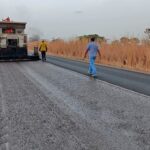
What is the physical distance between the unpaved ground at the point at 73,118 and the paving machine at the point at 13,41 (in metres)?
→ 16.6

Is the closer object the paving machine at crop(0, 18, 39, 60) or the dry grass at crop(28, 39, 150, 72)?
the dry grass at crop(28, 39, 150, 72)

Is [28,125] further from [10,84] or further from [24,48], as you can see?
[24,48]

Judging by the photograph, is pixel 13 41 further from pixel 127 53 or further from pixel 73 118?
pixel 73 118

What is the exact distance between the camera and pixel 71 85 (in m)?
14.7

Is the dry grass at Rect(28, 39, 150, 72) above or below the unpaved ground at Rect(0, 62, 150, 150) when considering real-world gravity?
above

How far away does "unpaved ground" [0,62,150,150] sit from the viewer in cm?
658

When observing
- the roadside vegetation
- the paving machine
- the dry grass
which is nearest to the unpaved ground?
the dry grass

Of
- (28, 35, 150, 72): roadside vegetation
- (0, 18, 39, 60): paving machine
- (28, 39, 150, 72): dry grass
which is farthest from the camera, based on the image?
(0, 18, 39, 60): paving machine

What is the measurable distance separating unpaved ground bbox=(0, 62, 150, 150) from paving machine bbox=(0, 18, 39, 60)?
1659cm

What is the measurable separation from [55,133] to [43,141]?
563 millimetres

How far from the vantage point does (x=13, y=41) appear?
1198 inches

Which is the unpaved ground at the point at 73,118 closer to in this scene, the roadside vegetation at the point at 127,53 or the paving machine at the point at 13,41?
the roadside vegetation at the point at 127,53

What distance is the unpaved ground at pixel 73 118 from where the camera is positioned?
6.58m

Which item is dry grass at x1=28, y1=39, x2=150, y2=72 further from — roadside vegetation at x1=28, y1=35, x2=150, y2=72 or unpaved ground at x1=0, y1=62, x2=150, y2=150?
unpaved ground at x1=0, y1=62, x2=150, y2=150
